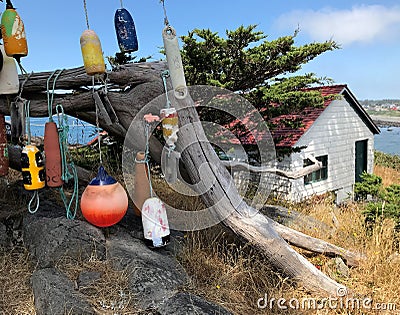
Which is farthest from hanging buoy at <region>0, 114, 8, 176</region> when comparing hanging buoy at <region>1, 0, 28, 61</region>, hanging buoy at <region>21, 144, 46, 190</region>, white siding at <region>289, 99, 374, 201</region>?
white siding at <region>289, 99, 374, 201</region>

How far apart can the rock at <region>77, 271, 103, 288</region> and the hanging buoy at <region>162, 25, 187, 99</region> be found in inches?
58.0

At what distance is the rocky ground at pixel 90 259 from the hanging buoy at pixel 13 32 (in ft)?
4.62

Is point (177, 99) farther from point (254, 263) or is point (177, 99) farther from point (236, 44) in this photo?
point (236, 44)

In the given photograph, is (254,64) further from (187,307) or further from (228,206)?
(187,307)

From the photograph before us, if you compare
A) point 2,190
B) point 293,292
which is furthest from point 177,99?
point 2,190

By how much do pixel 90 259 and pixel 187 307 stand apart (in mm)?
941

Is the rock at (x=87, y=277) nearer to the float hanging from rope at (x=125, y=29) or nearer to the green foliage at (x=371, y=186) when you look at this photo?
the float hanging from rope at (x=125, y=29)

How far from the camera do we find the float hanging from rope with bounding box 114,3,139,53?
2.70 m

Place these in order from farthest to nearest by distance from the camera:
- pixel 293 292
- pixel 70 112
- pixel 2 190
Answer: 1. pixel 2 190
2. pixel 70 112
3. pixel 293 292

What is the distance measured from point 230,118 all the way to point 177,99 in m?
3.25

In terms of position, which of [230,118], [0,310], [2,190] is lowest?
[0,310]

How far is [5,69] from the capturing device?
2.99 meters

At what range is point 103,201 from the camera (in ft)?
7.92

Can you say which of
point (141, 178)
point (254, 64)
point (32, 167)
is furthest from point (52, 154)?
point (254, 64)
